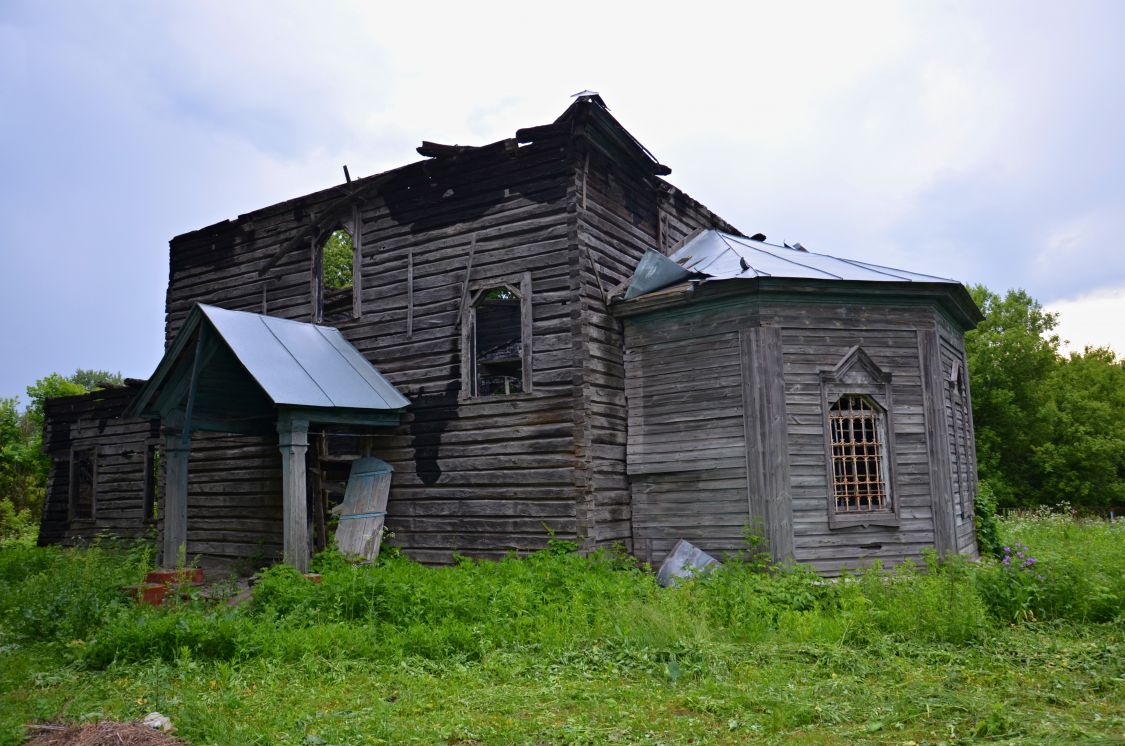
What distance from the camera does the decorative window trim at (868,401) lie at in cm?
1077

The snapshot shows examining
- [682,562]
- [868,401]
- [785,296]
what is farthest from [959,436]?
[682,562]

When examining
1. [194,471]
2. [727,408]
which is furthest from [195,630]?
[194,471]

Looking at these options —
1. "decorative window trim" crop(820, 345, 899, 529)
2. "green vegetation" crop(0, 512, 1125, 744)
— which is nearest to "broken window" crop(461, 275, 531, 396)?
"green vegetation" crop(0, 512, 1125, 744)

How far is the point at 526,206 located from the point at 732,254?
346 centimetres

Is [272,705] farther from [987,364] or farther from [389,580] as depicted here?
[987,364]

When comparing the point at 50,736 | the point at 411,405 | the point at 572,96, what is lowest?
the point at 50,736

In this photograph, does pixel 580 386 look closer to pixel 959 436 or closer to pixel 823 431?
pixel 823 431

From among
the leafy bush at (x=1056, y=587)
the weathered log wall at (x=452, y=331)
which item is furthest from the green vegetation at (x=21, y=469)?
the leafy bush at (x=1056, y=587)

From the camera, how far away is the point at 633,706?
18.8ft

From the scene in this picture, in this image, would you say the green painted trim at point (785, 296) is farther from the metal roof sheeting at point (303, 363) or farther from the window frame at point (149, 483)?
the window frame at point (149, 483)

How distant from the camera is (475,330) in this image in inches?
486

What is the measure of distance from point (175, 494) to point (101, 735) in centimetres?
612

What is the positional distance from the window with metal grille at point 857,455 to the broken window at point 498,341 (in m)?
4.49

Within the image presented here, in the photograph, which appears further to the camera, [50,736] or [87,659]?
[87,659]
